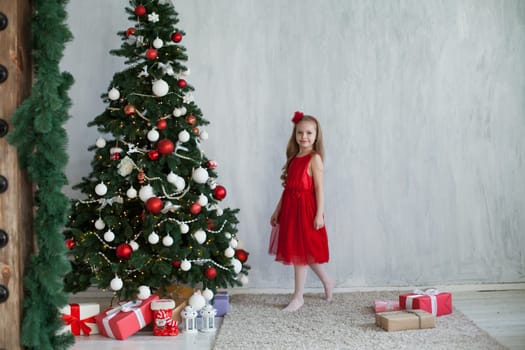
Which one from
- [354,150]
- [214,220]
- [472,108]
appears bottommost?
[214,220]

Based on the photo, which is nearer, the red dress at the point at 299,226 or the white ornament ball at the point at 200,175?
the white ornament ball at the point at 200,175

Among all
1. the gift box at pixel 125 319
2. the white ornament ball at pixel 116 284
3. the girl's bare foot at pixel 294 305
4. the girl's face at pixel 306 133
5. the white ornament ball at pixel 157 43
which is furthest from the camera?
the girl's face at pixel 306 133

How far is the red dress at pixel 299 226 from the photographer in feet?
11.9

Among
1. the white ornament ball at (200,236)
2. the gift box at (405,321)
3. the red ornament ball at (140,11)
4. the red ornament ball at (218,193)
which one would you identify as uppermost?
the red ornament ball at (140,11)

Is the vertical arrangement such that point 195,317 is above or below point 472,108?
below

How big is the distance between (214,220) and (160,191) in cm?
37

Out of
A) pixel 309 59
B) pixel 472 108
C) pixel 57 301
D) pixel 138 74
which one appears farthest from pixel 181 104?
pixel 472 108

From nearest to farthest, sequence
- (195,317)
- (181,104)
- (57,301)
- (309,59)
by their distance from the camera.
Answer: (57,301)
(195,317)
(181,104)
(309,59)

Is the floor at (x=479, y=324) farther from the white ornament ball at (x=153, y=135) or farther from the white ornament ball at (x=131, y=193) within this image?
the white ornament ball at (x=153, y=135)

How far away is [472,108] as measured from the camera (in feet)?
13.8

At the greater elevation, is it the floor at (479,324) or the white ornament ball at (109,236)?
the white ornament ball at (109,236)

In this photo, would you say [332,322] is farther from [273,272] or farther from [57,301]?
[57,301]

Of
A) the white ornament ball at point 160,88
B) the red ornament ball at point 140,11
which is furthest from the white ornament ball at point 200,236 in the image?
the red ornament ball at point 140,11

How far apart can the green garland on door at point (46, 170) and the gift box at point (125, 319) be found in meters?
0.95
